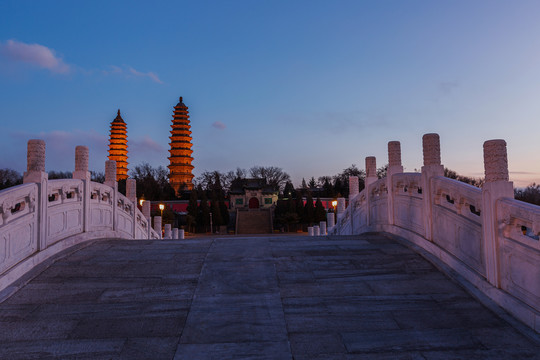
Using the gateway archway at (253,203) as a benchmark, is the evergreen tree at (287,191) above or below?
above

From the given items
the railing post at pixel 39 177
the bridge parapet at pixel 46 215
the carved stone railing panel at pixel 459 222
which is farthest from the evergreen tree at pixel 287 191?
the railing post at pixel 39 177

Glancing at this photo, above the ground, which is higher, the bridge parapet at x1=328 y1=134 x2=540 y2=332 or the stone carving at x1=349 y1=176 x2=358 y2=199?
the stone carving at x1=349 y1=176 x2=358 y2=199

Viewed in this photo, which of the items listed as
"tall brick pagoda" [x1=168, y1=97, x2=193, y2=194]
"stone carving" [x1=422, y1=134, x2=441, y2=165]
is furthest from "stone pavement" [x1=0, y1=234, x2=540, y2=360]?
"tall brick pagoda" [x1=168, y1=97, x2=193, y2=194]

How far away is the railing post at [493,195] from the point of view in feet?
13.6

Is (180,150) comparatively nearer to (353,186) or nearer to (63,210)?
(353,186)

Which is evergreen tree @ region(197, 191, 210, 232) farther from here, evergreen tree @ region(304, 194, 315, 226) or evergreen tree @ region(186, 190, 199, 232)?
evergreen tree @ region(304, 194, 315, 226)

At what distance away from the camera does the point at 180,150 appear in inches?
2495

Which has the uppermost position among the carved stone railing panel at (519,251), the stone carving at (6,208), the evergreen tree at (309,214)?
the stone carving at (6,208)

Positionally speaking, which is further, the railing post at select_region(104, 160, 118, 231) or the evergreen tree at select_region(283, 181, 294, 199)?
the evergreen tree at select_region(283, 181, 294, 199)

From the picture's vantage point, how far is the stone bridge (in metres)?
3.27

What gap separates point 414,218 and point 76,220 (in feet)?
20.1

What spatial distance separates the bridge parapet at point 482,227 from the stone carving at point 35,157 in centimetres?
615

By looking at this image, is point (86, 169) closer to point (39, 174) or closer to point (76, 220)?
point (76, 220)

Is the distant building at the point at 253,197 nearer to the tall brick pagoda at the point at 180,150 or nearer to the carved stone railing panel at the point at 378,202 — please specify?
the tall brick pagoda at the point at 180,150
